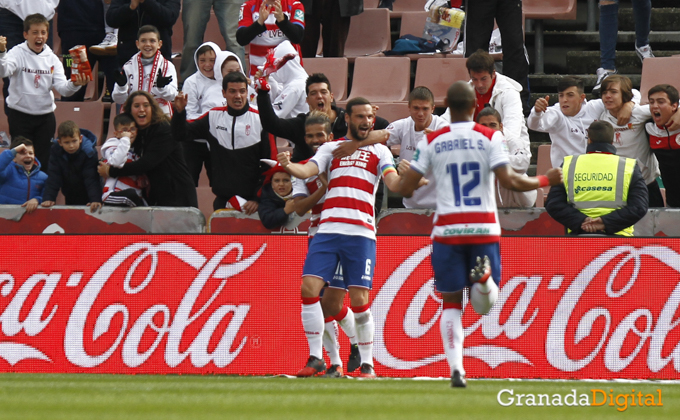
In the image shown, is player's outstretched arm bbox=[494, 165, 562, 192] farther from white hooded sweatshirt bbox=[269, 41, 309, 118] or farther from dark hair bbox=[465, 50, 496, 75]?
white hooded sweatshirt bbox=[269, 41, 309, 118]

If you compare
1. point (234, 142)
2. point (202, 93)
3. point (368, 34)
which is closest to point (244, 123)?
point (234, 142)

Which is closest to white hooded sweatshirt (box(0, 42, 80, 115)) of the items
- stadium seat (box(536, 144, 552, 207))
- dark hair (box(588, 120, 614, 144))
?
stadium seat (box(536, 144, 552, 207))

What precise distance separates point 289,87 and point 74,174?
2484mm

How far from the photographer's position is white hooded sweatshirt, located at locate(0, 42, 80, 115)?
10.9m

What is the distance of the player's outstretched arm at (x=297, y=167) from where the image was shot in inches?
268

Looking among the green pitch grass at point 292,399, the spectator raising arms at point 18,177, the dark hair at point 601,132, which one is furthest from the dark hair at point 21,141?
the dark hair at point 601,132

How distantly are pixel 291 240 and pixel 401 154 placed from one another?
1.51 meters

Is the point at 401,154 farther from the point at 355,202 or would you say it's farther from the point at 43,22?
the point at 43,22

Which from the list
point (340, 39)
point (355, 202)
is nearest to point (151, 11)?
point (340, 39)

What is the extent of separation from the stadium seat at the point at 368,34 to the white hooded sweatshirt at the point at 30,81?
4.16 meters

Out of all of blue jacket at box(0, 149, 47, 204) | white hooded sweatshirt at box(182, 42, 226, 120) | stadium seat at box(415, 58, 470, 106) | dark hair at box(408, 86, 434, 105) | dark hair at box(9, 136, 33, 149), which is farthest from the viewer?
stadium seat at box(415, 58, 470, 106)

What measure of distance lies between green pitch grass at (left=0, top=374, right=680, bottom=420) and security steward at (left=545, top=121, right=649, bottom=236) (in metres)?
1.43

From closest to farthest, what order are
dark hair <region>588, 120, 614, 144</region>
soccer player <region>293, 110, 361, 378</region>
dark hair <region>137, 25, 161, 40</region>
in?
soccer player <region>293, 110, 361, 378</region>
dark hair <region>588, 120, 614, 144</region>
dark hair <region>137, 25, 161, 40</region>

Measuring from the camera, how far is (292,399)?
559 cm
